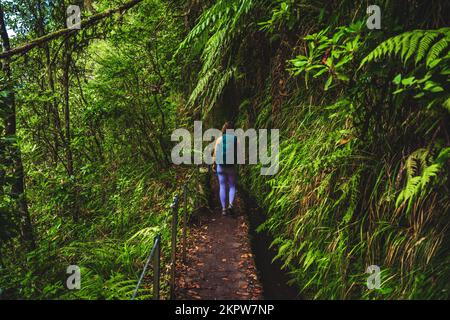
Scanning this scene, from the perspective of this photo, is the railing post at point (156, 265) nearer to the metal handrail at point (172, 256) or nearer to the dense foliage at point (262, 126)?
the metal handrail at point (172, 256)

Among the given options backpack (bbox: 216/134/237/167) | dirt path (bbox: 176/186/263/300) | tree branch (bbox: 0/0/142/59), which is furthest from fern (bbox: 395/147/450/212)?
tree branch (bbox: 0/0/142/59)

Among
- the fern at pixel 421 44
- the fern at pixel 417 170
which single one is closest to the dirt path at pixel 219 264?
the fern at pixel 417 170

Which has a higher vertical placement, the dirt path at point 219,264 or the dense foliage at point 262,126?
the dense foliage at point 262,126

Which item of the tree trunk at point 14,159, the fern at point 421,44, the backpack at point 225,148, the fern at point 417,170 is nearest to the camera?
the fern at point 421,44

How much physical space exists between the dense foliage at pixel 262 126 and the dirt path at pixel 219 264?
0.48 meters

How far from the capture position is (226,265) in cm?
485

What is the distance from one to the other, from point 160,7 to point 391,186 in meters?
6.32

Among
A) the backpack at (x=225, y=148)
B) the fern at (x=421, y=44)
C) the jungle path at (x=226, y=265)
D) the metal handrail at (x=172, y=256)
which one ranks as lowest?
the jungle path at (x=226, y=265)

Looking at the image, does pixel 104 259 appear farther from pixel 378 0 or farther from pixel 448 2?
pixel 448 2

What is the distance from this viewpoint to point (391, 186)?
3371 mm

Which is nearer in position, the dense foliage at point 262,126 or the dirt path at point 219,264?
the dense foliage at point 262,126

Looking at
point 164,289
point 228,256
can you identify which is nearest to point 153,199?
point 228,256

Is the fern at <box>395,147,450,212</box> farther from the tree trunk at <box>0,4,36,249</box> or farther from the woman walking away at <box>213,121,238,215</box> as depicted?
the tree trunk at <box>0,4,36,249</box>

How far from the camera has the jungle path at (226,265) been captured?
4.18 metres
